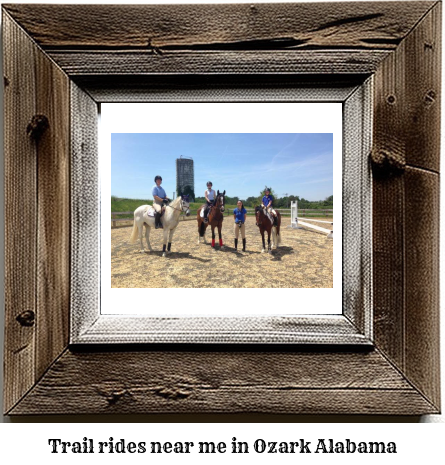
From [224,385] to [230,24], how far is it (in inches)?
33.1

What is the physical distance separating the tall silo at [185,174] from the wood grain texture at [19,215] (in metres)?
0.33

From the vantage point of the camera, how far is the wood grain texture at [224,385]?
0.70m

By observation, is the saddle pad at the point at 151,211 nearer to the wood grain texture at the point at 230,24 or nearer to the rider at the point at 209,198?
the rider at the point at 209,198

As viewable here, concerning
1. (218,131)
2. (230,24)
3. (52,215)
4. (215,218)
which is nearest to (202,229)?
(215,218)

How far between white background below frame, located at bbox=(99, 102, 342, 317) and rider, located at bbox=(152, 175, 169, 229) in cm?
2

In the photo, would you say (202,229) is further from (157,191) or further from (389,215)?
(389,215)

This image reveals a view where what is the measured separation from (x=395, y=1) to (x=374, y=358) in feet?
2.75

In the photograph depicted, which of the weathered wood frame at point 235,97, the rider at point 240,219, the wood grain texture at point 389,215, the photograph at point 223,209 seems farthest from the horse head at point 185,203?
the wood grain texture at point 389,215

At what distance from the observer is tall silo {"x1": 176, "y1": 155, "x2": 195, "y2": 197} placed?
745 millimetres

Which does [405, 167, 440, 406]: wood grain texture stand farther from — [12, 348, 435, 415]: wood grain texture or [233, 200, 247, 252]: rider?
[233, 200, 247, 252]: rider

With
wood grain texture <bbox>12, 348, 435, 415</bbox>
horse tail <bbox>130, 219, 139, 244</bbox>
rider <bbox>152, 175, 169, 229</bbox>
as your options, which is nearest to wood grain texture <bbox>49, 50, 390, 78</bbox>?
rider <bbox>152, 175, 169, 229</bbox>

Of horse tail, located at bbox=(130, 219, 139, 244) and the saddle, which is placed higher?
the saddle

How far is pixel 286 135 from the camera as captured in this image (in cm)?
76

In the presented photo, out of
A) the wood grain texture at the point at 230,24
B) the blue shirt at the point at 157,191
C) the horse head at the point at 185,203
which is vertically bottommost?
the horse head at the point at 185,203
